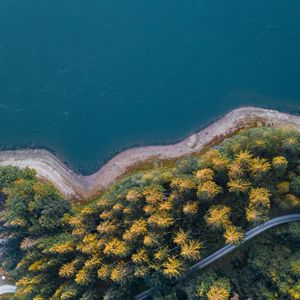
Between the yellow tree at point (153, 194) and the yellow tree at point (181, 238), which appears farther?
the yellow tree at point (153, 194)

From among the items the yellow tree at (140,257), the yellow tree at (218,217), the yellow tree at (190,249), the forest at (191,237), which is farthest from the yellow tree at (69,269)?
the yellow tree at (218,217)

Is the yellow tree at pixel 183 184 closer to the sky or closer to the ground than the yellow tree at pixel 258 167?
closer to the sky

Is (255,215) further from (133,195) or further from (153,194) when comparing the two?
(133,195)

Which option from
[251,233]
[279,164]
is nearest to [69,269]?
[251,233]

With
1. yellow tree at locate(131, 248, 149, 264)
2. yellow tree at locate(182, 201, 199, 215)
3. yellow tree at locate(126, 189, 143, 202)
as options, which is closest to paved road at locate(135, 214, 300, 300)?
yellow tree at locate(131, 248, 149, 264)

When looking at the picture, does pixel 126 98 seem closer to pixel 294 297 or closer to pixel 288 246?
pixel 288 246

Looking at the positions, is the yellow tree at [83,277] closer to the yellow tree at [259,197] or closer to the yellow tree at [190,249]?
the yellow tree at [190,249]

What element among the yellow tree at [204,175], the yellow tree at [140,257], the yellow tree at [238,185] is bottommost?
the yellow tree at [140,257]
